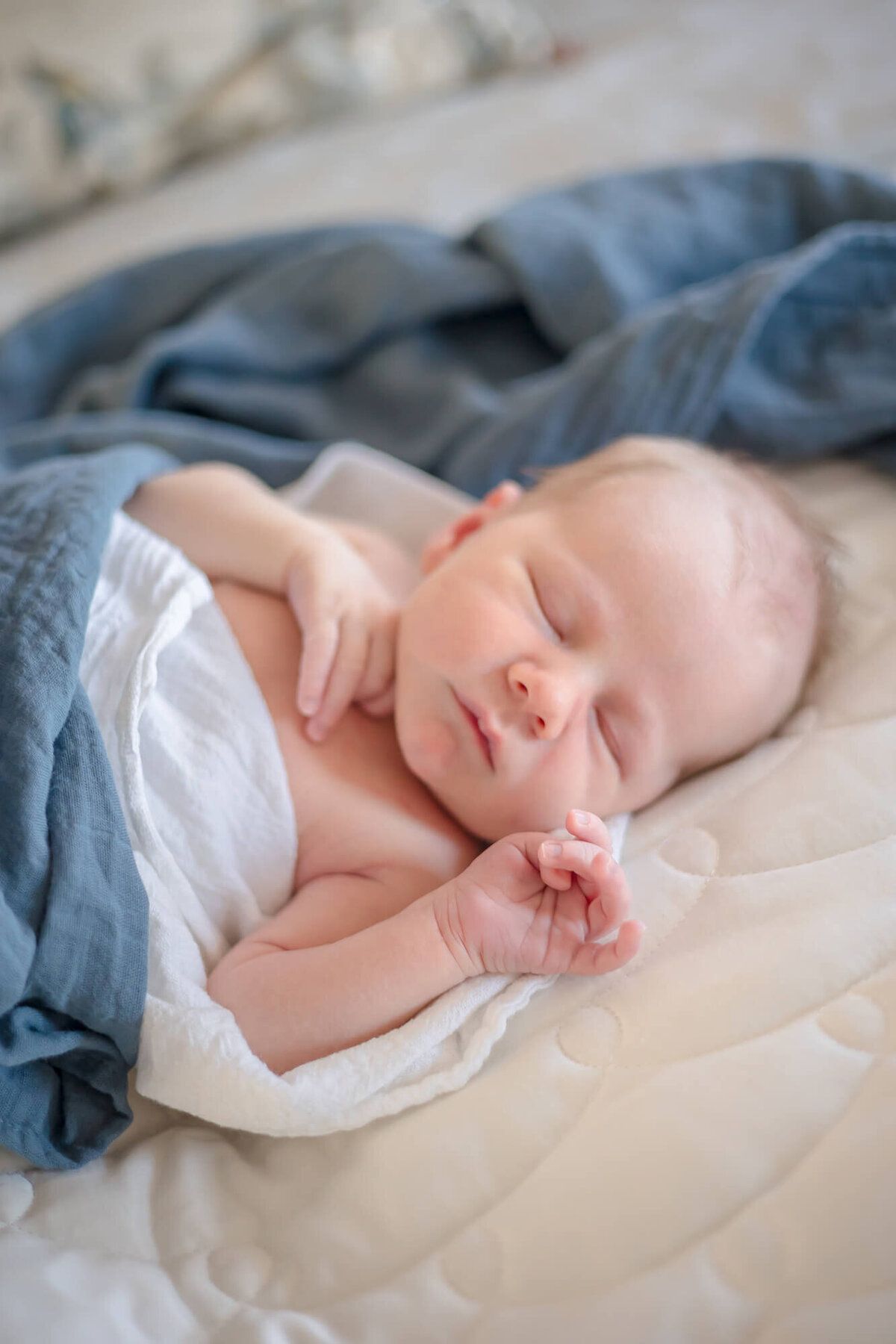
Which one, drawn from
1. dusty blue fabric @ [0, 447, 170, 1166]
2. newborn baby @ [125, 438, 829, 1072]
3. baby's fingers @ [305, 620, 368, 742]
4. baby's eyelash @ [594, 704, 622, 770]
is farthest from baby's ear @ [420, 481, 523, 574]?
dusty blue fabric @ [0, 447, 170, 1166]

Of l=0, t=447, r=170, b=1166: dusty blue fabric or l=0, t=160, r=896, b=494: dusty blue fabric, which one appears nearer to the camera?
l=0, t=447, r=170, b=1166: dusty blue fabric

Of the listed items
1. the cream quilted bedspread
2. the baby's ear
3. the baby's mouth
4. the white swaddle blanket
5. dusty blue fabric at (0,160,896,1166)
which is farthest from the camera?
dusty blue fabric at (0,160,896,1166)

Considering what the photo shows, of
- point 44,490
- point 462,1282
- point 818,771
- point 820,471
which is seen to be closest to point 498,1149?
point 462,1282

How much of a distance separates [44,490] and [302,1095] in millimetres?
542

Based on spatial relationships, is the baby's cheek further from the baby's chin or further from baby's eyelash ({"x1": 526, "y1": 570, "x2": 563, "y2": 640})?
baby's eyelash ({"x1": 526, "y1": 570, "x2": 563, "y2": 640})

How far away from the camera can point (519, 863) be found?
0.74 m

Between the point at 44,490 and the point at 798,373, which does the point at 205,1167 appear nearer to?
the point at 44,490

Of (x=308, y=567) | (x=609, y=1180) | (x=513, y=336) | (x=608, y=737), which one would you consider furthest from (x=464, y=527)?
(x=609, y=1180)

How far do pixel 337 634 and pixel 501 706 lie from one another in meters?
0.18

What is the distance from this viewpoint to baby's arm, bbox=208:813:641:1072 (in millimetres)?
702

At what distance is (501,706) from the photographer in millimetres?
791

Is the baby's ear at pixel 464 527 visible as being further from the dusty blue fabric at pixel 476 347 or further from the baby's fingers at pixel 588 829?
the baby's fingers at pixel 588 829

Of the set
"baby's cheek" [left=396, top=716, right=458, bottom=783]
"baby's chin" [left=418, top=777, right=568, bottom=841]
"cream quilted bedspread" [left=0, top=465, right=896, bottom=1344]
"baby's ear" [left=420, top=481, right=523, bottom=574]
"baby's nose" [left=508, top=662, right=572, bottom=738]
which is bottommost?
"cream quilted bedspread" [left=0, top=465, right=896, bottom=1344]

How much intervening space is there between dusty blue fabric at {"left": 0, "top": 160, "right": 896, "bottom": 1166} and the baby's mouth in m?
0.29
